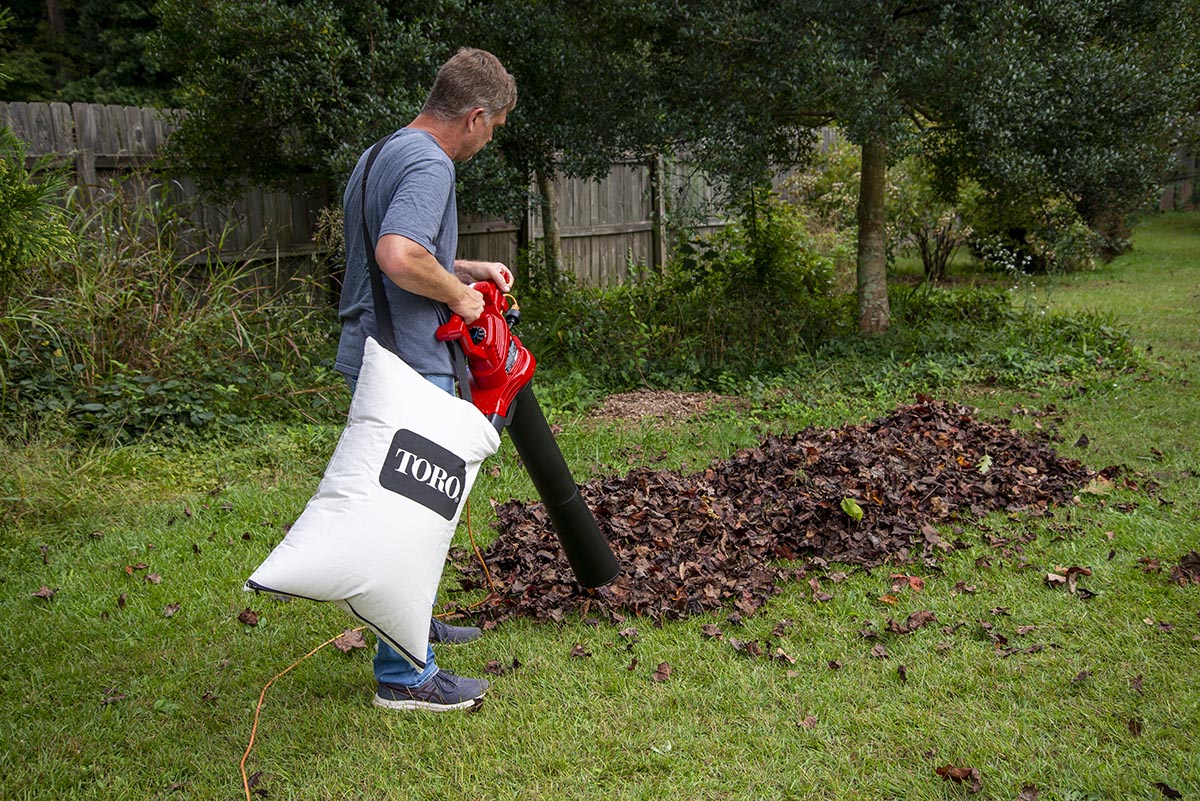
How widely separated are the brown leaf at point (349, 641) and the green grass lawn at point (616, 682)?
0.04m

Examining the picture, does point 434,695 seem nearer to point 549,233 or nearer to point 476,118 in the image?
point 476,118

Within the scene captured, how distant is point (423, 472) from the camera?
294 centimetres

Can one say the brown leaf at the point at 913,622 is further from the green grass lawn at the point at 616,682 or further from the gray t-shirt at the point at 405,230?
the gray t-shirt at the point at 405,230

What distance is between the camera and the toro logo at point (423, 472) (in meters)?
2.89

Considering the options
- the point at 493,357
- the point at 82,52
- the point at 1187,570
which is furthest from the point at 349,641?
the point at 82,52

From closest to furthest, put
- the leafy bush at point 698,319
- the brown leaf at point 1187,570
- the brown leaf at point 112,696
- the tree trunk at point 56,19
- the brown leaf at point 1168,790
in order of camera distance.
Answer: the brown leaf at point 1168,790
the brown leaf at point 112,696
the brown leaf at point 1187,570
the leafy bush at point 698,319
the tree trunk at point 56,19

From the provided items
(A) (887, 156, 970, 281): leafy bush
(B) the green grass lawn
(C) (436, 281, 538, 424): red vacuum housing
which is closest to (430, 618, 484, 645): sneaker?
(B) the green grass lawn

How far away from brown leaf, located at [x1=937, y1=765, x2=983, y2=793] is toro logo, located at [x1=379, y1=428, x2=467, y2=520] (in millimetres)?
1717

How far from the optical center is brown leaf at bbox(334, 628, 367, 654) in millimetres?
3891

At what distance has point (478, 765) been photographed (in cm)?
308

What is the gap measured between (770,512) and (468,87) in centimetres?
269

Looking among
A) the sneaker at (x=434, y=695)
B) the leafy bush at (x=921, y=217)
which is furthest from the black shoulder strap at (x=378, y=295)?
the leafy bush at (x=921, y=217)

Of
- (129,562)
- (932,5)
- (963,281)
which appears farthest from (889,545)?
(963,281)

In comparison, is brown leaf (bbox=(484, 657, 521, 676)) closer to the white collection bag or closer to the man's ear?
the white collection bag
